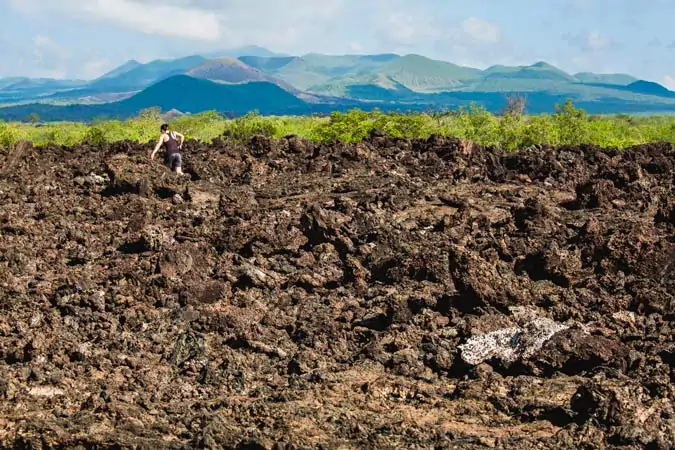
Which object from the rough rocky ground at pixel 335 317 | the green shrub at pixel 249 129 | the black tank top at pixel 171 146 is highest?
the black tank top at pixel 171 146

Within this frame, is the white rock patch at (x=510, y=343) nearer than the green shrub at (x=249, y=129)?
Yes

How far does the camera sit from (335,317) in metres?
10.9

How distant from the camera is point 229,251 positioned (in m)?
13.5

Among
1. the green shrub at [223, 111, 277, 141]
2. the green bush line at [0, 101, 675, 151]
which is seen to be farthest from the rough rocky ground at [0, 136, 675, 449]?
the green shrub at [223, 111, 277, 141]

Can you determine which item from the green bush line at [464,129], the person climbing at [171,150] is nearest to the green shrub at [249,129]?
the green bush line at [464,129]

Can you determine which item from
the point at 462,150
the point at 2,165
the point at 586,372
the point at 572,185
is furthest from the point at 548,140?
the point at 586,372

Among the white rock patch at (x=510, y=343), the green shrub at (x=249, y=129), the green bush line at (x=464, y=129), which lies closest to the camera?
the white rock patch at (x=510, y=343)

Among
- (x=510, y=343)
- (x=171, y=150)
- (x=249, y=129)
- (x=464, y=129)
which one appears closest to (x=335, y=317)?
(x=510, y=343)

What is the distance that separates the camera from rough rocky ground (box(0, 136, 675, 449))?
7.32 metres

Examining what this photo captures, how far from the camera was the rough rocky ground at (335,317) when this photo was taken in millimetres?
7316

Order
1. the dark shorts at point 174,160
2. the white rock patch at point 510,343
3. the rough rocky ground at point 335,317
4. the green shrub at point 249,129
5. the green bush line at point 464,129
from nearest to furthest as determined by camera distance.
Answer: the rough rocky ground at point 335,317, the white rock patch at point 510,343, the dark shorts at point 174,160, the green bush line at point 464,129, the green shrub at point 249,129

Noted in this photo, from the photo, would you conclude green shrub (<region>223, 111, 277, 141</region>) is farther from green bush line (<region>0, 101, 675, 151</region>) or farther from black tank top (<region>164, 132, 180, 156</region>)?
black tank top (<region>164, 132, 180, 156</region>)

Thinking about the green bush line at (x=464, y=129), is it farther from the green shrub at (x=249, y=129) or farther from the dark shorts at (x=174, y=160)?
the dark shorts at (x=174, y=160)

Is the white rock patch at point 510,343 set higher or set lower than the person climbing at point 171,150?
lower
